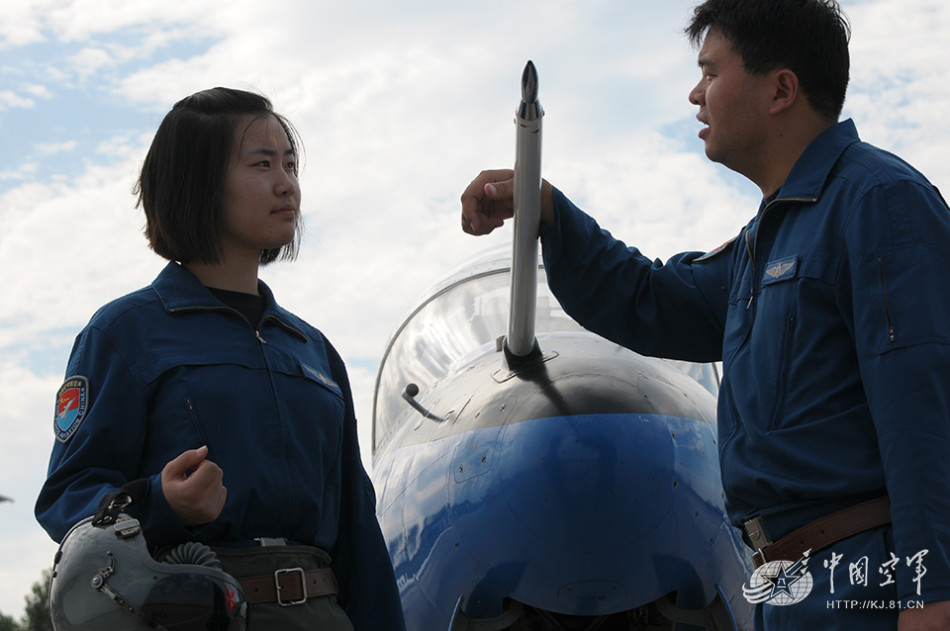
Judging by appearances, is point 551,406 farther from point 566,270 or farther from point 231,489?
point 231,489

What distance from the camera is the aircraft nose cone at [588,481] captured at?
364cm

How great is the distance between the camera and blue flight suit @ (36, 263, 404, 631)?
2387 millimetres

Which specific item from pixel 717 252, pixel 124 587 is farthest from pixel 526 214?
pixel 124 587

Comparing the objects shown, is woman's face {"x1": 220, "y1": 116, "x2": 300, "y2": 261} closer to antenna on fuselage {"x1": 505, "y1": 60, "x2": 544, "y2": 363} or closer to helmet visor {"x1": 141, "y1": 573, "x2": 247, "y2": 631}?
antenna on fuselage {"x1": 505, "y1": 60, "x2": 544, "y2": 363}

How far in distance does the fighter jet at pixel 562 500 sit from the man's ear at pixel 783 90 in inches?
28.3

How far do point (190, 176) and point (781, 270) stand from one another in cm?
161

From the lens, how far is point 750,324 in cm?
294

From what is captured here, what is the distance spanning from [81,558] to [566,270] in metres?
2.04

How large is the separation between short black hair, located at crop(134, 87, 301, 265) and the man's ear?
5.08 feet

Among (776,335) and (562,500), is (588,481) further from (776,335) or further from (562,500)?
(776,335)

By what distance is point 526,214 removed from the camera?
11.5ft

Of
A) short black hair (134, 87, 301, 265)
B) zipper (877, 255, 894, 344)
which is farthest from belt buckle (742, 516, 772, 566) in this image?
short black hair (134, 87, 301, 265)

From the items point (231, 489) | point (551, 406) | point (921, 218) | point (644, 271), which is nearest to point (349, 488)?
point (231, 489)

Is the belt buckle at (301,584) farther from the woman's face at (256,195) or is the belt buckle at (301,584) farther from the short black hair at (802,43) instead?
the short black hair at (802,43)
